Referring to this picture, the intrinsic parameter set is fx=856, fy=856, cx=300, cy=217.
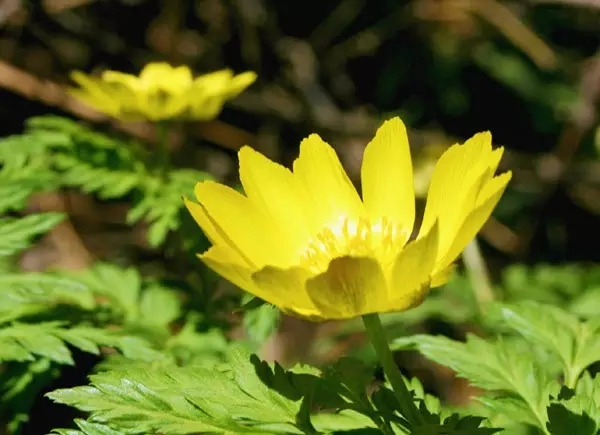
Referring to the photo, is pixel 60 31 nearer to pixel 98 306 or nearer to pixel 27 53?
pixel 27 53

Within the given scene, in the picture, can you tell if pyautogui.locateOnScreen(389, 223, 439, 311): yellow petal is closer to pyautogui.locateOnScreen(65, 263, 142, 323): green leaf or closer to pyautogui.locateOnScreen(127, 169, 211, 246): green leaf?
pyautogui.locateOnScreen(127, 169, 211, 246): green leaf

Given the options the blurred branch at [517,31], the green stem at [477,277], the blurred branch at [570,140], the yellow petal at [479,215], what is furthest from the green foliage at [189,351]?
the blurred branch at [517,31]

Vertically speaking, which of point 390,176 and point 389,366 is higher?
point 390,176

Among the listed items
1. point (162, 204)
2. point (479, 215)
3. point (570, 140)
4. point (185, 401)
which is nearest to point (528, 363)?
point (479, 215)

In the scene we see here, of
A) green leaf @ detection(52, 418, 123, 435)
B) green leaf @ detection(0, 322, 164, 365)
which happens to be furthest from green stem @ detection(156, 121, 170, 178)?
green leaf @ detection(52, 418, 123, 435)

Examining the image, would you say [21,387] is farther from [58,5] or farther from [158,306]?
[58,5]

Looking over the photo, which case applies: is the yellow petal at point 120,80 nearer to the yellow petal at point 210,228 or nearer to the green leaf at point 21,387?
the green leaf at point 21,387
